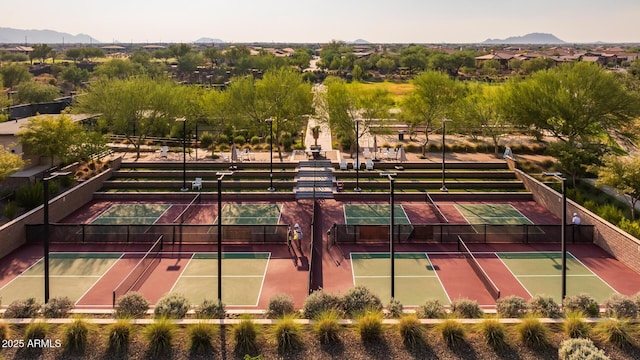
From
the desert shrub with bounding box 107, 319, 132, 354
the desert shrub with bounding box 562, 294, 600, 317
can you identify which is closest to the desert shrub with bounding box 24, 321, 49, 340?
the desert shrub with bounding box 107, 319, 132, 354

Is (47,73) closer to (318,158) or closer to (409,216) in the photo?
(318,158)

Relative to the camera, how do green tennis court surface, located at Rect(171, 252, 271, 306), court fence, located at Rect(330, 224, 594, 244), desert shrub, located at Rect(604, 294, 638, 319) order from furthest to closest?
court fence, located at Rect(330, 224, 594, 244) < green tennis court surface, located at Rect(171, 252, 271, 306) < desert shrub, located at Rect(604, 294, 638, 319)

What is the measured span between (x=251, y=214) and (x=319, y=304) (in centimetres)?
1359

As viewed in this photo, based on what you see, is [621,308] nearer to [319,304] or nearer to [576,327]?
[576,327]

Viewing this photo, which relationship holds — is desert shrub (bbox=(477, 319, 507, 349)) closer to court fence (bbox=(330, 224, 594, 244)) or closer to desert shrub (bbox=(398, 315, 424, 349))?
desert shrub (bbox=(398, 315, 424, 349))

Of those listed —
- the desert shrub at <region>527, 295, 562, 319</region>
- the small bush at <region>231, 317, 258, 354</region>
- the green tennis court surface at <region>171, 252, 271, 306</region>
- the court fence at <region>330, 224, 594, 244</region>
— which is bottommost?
the green tennis court surface at <region>171, 252, 271, 306</region>

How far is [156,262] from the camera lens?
19734mm

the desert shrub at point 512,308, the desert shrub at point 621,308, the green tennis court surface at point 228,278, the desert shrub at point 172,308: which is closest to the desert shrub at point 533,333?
the desert shrub at point 512,308

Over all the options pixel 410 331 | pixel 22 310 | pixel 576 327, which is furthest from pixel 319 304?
pixel 22 310

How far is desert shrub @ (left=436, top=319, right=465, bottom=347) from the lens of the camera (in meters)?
12.0

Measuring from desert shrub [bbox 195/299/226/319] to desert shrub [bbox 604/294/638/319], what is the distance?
11.2 metres

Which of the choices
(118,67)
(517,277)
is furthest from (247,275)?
(118,67)

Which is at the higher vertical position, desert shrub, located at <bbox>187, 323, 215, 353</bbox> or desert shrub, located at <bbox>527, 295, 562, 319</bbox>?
desert shrub, located at <bbox>527, 295, 562, 319</bbox>

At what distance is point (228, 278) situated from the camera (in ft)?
60.0
